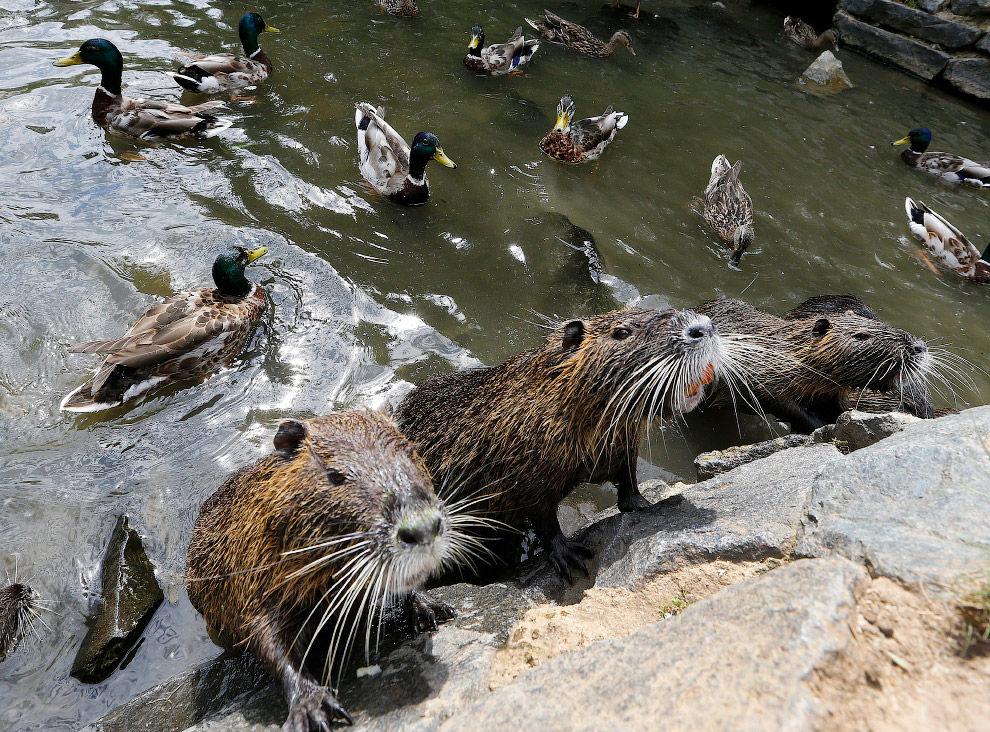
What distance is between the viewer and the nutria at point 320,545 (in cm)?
268

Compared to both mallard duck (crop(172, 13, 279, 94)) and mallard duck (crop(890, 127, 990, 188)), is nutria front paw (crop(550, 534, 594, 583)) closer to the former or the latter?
mallard duck (crop(172, 13, 279, 94))

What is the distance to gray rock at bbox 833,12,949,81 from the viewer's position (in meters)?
13.2

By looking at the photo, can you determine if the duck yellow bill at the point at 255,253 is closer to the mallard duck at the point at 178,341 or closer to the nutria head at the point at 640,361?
the mallard duck at the point at 178,341

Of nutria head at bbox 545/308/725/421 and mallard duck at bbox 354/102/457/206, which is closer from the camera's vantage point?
nutria head at bbox 545/308/725/421

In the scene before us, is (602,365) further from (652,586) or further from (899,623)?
(899,623)

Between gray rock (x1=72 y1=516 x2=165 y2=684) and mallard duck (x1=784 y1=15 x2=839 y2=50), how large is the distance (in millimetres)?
15013

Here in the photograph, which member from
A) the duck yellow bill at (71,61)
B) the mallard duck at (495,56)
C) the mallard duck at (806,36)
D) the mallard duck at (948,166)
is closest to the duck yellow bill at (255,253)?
the duck yellow bill at (71,61)

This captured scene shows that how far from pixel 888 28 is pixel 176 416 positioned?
15599 mm

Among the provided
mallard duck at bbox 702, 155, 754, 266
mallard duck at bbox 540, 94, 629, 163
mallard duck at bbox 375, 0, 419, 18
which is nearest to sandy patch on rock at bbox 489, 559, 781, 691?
mallard duck at bbox 702, 155, 754, 266

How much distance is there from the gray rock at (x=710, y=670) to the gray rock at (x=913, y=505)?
0.25 m

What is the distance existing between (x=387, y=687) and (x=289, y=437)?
1187 mm

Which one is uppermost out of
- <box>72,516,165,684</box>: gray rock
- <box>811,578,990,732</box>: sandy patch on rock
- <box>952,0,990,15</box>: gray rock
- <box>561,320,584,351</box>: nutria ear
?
<box>952,0,990,15</box>: gray rock

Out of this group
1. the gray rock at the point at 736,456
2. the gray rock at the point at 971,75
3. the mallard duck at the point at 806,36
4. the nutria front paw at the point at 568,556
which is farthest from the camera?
the mallard duck at the point at 806,36

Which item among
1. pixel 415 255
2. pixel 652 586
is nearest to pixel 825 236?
pixel 415 255
